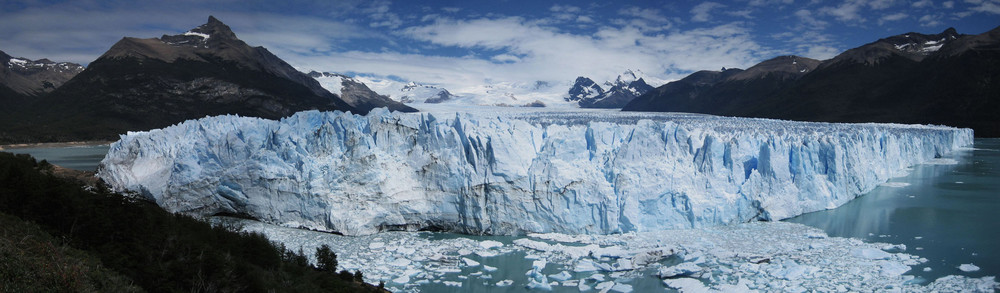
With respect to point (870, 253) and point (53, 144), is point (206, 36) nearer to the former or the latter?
point (53, 144)

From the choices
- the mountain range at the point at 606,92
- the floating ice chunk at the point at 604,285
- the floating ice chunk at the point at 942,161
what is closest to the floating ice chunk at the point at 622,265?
the floating ice chunk at the point at 604,285

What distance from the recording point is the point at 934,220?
14.6 m

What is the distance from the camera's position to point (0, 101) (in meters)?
65.0

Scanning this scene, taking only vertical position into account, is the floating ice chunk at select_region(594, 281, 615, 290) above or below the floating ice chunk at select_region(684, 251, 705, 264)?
below

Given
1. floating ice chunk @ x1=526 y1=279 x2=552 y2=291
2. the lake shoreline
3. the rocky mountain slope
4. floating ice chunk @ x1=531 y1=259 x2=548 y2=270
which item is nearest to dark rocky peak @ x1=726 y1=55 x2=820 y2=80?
the lake shoreline

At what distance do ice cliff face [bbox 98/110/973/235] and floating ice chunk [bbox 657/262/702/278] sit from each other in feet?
10.1

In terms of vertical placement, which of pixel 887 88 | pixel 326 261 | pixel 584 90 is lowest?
pixel 326 261

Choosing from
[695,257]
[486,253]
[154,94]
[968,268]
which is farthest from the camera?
[154,94]

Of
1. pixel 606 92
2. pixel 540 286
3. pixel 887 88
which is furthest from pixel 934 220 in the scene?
pixel 606 92

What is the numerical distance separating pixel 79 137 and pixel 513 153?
4709cm

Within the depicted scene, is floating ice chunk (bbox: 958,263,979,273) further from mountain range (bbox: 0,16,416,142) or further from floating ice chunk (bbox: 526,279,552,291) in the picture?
mountain range (bbox: 0,16,416,142)

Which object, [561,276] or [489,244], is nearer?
[561,276]

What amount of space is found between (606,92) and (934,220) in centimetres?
11513

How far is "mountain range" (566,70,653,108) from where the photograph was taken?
118m
